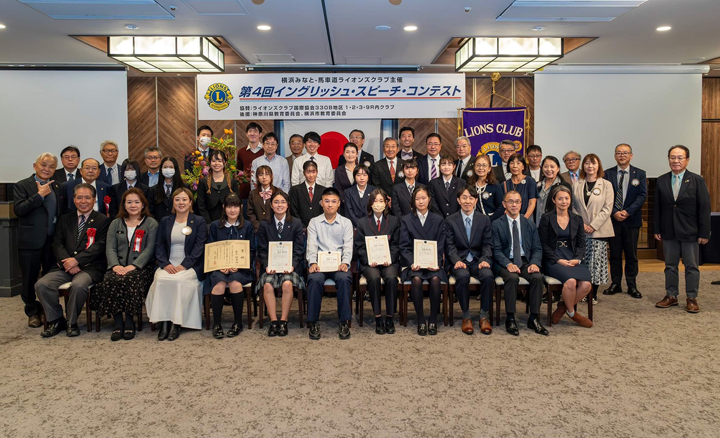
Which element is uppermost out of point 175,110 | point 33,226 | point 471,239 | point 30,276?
point 175,110

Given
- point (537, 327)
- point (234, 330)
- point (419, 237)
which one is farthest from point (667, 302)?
point (234, 330)

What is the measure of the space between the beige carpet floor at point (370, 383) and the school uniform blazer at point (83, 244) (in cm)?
65

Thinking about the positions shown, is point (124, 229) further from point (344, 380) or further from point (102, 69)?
point (102, 69)

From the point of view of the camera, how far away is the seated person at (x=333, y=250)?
14.0 ft

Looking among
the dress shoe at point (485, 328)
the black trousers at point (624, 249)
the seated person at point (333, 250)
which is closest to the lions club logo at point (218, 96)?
the seated person at point (333, 250)

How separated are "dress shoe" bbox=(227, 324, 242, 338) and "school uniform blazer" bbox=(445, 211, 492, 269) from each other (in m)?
2.01

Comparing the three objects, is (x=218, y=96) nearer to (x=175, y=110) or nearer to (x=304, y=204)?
(x=175, y=110)

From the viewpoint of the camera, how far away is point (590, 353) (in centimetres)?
379

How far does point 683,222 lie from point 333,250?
366 cm

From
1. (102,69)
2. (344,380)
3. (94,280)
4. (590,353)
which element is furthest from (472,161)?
(102,69)

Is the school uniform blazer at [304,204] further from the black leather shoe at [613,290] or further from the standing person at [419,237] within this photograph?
the black leather shoe at [613,290]

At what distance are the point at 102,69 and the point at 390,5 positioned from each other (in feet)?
15.4

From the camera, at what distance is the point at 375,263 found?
4457 millimetres

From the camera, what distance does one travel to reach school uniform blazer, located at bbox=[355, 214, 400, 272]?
4586 millimetres
